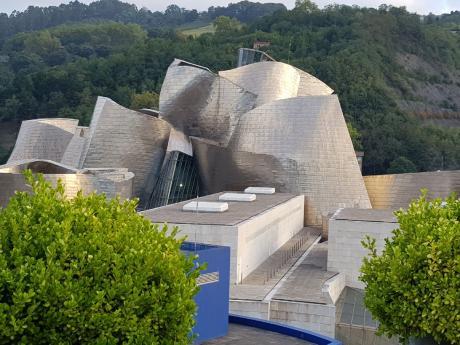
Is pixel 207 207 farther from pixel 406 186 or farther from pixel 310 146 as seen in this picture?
pixel 406 186

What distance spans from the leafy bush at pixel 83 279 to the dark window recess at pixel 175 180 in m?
23.5

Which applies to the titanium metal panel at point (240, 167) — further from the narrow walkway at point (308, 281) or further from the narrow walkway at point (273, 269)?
the narrow walkway at point (308, 281)

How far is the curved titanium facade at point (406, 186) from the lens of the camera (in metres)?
32.8

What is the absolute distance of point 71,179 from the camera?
26844 mm

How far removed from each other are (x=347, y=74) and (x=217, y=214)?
169 feet

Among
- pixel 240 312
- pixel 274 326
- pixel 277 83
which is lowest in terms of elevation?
pixel 240 312

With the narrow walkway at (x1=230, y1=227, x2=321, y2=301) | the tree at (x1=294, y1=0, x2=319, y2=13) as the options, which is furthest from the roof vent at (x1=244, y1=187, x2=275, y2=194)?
the tree at (x1=294, y1=0, x2=319, y2=13)

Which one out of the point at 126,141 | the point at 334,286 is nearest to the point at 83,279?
the point at 334,286

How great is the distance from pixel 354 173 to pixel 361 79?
140 ft

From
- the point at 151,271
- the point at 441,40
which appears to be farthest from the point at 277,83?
the point at 441,40

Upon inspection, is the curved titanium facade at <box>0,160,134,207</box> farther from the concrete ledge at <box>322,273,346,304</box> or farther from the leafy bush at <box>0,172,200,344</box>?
the leafy bush at <box>0,172,200,344</box>

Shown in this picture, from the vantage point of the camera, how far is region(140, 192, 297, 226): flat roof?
22.9 metres

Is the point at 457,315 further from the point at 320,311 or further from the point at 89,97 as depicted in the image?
the point at 89,97

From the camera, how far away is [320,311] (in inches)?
800
